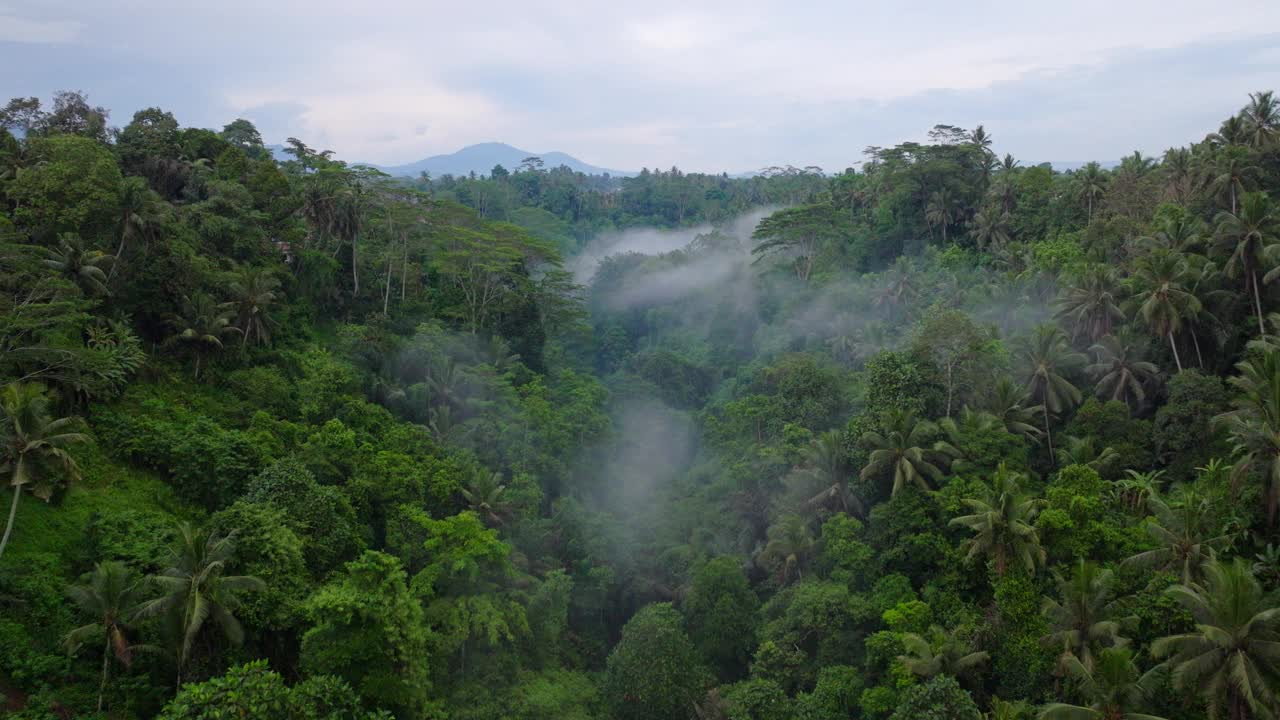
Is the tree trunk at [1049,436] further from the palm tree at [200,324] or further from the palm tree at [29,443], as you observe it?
the palm tree at [200,324]

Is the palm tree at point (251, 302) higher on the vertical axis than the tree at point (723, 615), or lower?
higher

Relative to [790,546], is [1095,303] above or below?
above

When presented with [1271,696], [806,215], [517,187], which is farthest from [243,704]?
[517,187]

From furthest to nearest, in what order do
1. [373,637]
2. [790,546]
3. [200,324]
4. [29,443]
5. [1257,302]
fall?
1. [200,324]
2. [790,546]
3. [1257,302]
4. [373,637]
5. [29,443]

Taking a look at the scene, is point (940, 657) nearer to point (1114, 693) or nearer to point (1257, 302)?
point (1114, 693)

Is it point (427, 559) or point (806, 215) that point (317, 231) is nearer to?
point (427, 559)

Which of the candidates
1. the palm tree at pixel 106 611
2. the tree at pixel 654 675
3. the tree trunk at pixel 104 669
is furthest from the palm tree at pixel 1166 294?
the tree trunk at pixel 104 669

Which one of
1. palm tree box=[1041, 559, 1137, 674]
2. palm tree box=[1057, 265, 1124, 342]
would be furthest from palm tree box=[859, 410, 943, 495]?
palm tree box=[1057, 265, 1124, 342]

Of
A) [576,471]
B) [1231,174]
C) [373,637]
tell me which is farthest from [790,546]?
[1231,174]
